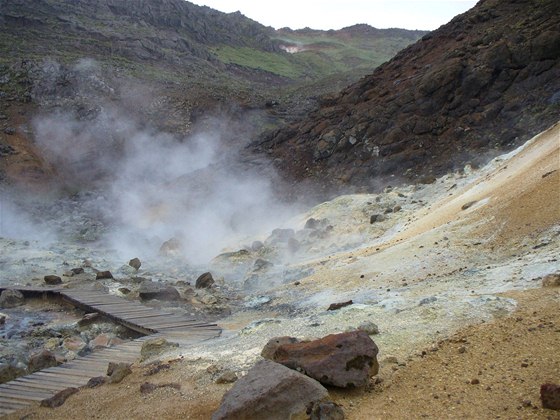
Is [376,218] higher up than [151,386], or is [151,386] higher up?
[376,218]

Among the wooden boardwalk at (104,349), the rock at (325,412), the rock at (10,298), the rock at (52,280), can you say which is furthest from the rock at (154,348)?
the rock at (52,280)

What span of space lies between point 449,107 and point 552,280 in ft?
36.7

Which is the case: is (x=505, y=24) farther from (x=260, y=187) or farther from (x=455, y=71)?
(x=260, y=187)

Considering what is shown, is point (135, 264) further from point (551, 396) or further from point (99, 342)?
point (551, 396)

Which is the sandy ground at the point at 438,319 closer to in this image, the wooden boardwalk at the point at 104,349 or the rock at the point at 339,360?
the rock at the point at 339,360

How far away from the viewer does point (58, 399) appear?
173 inches

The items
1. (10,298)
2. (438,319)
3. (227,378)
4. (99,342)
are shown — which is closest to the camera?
(227,378)

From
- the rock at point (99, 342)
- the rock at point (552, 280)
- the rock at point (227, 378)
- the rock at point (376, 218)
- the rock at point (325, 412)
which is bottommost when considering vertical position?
the rock at point (325, 412)

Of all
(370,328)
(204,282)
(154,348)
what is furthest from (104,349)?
(204,282)

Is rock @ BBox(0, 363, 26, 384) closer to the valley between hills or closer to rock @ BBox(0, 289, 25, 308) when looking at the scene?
the valley between hills

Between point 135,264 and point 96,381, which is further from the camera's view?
point 135,264

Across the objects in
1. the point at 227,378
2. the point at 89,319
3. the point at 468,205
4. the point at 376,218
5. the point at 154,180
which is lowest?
the point at 227,378

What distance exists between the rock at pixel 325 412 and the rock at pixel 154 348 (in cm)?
288

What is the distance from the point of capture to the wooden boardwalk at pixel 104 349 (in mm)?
4836
